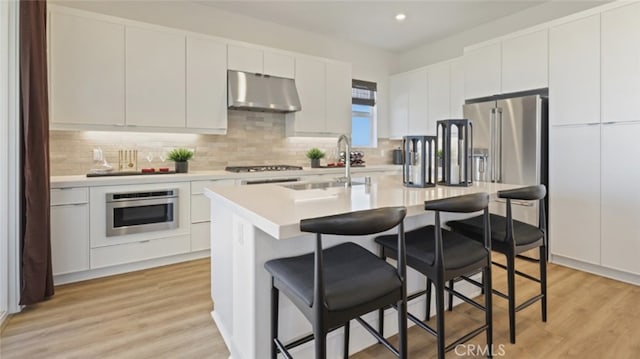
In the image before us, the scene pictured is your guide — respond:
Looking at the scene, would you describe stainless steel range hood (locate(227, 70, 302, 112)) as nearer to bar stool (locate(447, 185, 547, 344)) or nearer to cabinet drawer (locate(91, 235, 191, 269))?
cabinet drawer (locate(91, 235, 191, 269))

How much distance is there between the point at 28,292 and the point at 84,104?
1.70 meters

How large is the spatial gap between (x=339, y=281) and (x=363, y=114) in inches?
180

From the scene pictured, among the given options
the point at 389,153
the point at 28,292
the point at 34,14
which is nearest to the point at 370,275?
the point at 28,292

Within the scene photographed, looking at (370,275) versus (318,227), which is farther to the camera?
(370,275)

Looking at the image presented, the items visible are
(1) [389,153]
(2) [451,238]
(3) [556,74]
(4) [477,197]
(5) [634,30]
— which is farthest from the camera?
(1) [389,153]

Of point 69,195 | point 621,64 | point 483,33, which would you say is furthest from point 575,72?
point 69,195

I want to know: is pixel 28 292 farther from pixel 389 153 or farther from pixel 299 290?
pixel 389 153

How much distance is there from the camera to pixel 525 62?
3.57 meters

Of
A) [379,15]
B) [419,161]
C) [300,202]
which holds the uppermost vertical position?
[379,15]

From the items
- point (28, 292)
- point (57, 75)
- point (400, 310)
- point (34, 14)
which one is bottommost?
point (28, 292)

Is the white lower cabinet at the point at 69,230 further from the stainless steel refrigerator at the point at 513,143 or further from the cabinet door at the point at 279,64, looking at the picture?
the stainless steel refrigerator at the point at 513,143

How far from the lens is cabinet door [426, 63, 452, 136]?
182 inches

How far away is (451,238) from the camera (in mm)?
1908

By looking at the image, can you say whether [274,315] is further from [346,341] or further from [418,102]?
[418,102]
